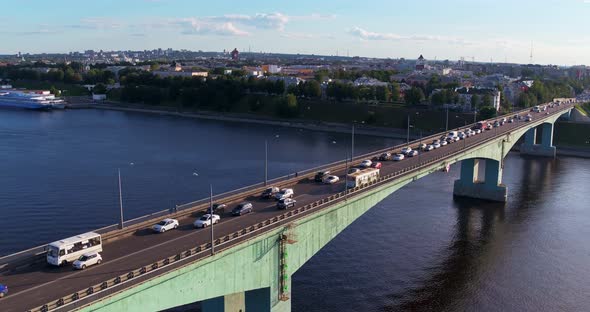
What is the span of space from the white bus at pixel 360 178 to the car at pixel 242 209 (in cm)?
862

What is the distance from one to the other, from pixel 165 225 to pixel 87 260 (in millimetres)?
5862

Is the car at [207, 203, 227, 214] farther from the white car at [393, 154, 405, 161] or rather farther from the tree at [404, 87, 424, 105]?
the tree at [404, 87, 424, 105]

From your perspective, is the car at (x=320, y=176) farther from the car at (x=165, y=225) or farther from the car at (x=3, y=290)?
the car at (x=3, y=290)

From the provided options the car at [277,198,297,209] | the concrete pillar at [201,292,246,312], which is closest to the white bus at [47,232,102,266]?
the concrete pillar at [201,292,246,312]

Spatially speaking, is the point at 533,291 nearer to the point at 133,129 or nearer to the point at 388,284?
the point at 388,284

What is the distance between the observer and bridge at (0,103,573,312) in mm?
20312

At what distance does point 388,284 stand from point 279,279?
505 inches

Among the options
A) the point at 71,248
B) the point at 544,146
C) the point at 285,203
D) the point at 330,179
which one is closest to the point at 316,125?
the point at 544,146

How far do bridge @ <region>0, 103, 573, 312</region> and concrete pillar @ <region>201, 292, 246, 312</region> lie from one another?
2.1 inches

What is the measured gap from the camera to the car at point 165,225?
91.4 ft

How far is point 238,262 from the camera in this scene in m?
25.8

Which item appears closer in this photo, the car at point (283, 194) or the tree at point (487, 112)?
the car at point (283, 194)

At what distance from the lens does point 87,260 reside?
22625 mm

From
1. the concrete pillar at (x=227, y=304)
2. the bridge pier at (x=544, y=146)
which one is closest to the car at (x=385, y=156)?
the concrete pillar at (x=227, y=304)
